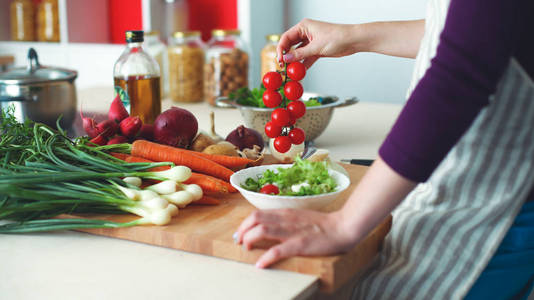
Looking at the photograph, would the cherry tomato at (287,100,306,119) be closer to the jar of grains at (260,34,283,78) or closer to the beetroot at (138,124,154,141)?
the beetroot at (138,124,154,141)

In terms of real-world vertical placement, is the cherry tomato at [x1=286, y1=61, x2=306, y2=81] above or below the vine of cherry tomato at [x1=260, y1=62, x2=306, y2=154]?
above

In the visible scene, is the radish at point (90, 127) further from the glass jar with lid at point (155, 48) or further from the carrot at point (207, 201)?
the glass jar with lid at point (155, 48)

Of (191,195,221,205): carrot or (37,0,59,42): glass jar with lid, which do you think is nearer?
(191,195,221,205): carrot

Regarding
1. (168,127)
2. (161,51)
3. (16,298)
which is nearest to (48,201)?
(16,298)

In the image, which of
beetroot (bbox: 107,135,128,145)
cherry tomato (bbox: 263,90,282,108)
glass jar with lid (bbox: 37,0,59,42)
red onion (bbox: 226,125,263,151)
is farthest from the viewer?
glass jar with lid (bbox: 37,0,59,42)

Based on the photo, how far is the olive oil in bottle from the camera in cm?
148

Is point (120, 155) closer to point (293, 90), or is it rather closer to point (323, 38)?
point (293, 90)

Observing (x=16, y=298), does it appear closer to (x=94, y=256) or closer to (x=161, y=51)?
(x=94, y=256)

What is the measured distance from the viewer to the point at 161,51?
247cm

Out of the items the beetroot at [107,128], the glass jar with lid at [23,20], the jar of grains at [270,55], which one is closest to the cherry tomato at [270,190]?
the beetroot at [107,128]

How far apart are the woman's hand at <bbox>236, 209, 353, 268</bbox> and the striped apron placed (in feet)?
0.46

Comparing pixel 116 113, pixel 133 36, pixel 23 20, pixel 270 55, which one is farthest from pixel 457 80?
pixel 23 20

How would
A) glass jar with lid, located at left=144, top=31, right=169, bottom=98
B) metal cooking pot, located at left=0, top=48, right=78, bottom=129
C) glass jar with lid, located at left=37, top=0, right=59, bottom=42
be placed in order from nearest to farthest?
metal cooking pot, located at left=0, top=48, right=78, bottom=129 < glass jar with lid, located at left=144, top=31, right=169, bottom=98 < glass jar with lid, located at left=37, top=0, right=59, bottom=42

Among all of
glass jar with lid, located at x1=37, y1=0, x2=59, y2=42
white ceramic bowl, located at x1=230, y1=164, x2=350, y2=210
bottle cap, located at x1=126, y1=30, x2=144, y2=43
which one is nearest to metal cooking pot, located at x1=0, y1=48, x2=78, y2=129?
bottle cap, located at x1=126, y1=30, x2=144, y2=43
